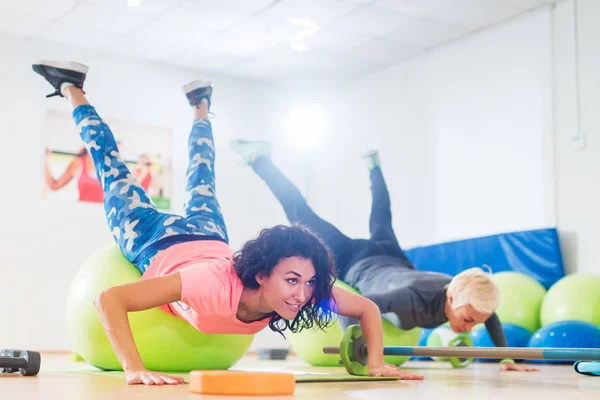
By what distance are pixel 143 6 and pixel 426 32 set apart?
244 centimetres

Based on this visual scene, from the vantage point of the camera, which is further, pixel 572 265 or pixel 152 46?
pixel 152 46

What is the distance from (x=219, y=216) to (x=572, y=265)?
344 cm

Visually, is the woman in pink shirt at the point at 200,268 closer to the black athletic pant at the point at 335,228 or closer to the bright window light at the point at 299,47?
the black athletic pant at the point at 335,228

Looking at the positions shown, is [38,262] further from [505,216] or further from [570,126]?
[570,126]

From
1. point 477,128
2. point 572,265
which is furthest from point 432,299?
point 477,128

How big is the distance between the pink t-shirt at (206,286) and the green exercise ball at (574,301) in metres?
2.77

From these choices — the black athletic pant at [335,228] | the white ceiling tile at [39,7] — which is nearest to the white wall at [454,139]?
the black athletic pant at [335,228]

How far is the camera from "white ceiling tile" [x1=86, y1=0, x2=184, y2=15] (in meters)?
6.04

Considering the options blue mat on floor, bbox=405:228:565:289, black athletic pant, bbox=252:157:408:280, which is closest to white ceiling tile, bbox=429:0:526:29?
blue mat on floor, bbox=405:228:565:289

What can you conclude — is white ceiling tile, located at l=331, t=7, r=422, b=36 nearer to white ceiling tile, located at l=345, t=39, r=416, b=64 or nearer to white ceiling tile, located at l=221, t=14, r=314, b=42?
white ceiling tile, located at l=345, t=39, r=416, b=64

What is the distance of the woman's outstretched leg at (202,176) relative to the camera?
10.8 ft

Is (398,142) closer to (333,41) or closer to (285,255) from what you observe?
(333,41)

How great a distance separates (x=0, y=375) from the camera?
262 cm

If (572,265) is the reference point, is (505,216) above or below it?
above
